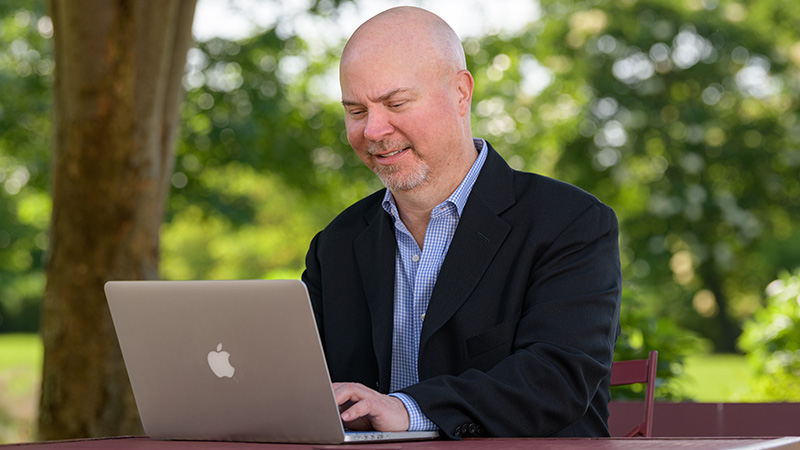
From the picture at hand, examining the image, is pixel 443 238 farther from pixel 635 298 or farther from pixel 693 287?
pixel 693 287

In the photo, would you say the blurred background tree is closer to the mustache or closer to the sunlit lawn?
the sunlit lawn

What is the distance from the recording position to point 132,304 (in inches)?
91.2

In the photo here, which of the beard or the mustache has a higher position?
the mustache

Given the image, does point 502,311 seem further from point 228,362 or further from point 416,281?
point 228,362

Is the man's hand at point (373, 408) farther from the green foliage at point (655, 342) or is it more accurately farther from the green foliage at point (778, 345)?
the green foliage at point (778, 345)

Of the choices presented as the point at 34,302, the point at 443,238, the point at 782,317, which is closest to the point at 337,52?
the point at 782,317

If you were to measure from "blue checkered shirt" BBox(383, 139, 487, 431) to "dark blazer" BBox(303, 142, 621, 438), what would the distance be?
0.04 metres

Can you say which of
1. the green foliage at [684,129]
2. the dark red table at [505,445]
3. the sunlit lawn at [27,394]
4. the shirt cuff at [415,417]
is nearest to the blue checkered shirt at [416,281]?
the shirt cuff at [415,417]

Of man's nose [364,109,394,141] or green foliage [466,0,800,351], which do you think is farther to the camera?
green foliage [466,0,800,351]

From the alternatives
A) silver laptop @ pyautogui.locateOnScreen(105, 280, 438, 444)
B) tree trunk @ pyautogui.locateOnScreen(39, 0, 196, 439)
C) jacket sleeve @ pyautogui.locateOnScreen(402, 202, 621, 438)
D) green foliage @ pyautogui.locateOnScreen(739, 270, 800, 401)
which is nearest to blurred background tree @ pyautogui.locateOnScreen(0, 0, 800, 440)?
tree trunk @ pyautogui.locateOnScreen(39, 0, 196, 439)

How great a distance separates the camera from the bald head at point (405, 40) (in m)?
2.93

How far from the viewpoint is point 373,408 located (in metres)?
2.30

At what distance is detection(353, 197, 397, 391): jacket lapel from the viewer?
9.79 ft

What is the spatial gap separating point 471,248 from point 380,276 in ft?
1.08
